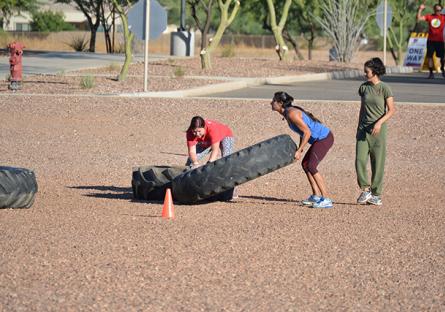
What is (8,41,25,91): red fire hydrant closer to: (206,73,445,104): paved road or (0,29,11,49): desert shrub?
(206,73,445,104): paved road

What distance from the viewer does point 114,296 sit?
813 cm

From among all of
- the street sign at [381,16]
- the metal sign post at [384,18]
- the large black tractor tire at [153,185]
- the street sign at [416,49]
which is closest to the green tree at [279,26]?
the metal sign post at [384,18]

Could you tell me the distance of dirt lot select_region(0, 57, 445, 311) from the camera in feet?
27.0

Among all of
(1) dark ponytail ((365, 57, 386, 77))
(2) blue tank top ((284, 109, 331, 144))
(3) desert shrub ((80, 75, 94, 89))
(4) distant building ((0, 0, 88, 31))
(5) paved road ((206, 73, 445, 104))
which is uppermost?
(1) dark ponytail ((365, 57, 386, 77))

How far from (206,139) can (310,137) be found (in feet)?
3.65

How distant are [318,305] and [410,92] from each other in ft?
66.9

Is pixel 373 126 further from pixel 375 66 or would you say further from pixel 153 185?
pixel 153 185

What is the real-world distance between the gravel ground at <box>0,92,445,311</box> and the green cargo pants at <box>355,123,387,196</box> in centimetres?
26

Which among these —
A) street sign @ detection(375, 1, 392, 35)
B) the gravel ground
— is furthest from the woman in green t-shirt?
street sign @ detection(375, 1, 392, 35)

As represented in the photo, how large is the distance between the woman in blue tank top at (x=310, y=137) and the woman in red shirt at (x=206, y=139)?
32.9 inches

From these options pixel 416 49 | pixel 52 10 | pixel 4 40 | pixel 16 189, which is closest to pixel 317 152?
pixel 16 189

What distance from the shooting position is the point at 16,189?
11914mm

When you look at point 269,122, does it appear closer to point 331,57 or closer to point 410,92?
point 410,92

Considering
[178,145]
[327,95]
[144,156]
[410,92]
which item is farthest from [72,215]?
[410,92]
